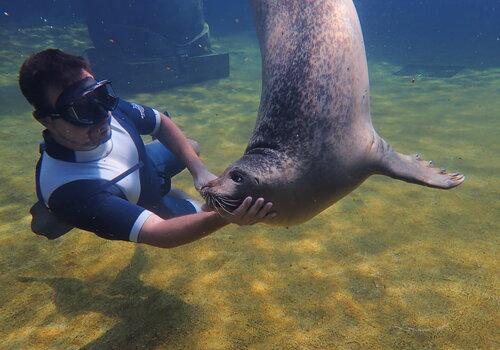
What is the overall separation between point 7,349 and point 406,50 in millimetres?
25027

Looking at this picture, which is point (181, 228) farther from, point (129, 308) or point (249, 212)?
point (129, 308)

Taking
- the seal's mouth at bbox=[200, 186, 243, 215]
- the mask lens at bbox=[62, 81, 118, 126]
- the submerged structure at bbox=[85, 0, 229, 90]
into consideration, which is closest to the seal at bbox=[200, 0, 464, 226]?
the seal's mouth at bbox=[200, 186, 243, 215]

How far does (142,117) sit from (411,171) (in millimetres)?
2776

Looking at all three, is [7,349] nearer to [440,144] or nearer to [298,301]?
[298,301]

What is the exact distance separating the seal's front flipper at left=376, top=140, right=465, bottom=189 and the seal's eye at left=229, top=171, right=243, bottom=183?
130 cm

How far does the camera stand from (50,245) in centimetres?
465

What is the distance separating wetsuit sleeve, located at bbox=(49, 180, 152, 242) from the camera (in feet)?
9.27

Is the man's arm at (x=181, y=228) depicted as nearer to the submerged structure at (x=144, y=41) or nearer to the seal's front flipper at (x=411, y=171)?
the seal's front flipper at (x=411, y=171)

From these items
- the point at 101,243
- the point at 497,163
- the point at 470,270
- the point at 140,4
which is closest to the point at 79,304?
Result: the point at 101,243

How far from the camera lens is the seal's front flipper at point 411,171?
10.0ft

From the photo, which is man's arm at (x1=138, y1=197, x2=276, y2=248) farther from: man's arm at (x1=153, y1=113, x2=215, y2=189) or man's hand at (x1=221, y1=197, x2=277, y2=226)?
man's arm at (x1=153, y1=113, x2=215, y2=189)

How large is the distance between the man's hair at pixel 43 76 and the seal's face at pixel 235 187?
1559 mm

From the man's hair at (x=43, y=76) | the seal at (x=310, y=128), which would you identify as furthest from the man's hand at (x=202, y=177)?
the man's hair at (x=43, y=76)

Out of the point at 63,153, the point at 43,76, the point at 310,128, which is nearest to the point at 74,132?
the point at 63,153
